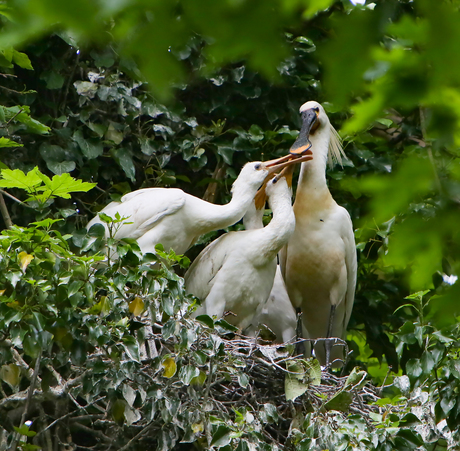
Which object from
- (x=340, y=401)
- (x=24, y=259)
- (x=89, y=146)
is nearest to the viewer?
(x=24, y=259)

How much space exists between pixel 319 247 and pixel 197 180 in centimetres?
124

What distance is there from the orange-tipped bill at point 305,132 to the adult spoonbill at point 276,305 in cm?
15

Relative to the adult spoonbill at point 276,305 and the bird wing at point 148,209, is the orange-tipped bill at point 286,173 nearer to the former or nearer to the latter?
the adult spoonbill at point 276,305

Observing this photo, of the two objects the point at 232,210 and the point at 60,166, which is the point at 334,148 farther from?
the point at 60,166

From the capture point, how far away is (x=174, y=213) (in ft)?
12.1

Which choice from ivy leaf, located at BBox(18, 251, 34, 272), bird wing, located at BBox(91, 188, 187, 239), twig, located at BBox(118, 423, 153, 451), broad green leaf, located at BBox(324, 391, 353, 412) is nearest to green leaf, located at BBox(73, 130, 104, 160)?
bird wing, located at BBox(91, 188, 187, 239)

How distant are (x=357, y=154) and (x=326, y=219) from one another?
3.13 feet

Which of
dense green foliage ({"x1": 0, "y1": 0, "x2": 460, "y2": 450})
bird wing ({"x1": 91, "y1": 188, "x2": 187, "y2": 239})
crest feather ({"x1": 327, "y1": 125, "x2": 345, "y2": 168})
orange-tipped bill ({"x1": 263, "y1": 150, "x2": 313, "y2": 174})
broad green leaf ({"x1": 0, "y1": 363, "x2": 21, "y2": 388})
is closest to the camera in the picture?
dense green foliage ({"x1": 0, "y1": 0, "x2": 460, "y2": 450})

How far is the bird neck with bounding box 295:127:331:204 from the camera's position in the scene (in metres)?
4.16

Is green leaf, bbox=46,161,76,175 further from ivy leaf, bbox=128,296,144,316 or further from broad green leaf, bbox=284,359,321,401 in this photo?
broad green leaf, bbox=284,359,321,401

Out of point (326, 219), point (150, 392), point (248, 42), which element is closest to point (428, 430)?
point (150, 392)

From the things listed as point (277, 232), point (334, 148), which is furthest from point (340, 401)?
point (334, 148)

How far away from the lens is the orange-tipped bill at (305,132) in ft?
13.2

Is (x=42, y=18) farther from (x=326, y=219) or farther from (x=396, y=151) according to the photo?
(x=396, y=151)
